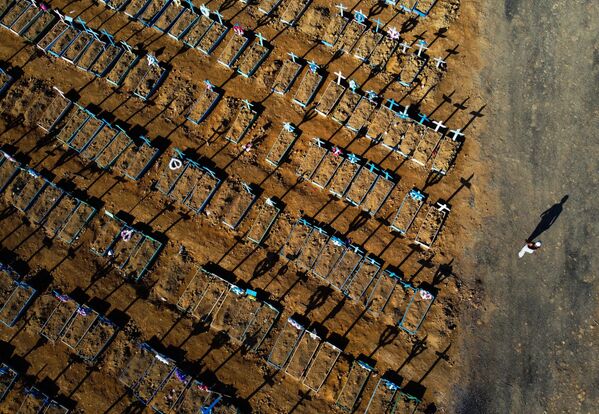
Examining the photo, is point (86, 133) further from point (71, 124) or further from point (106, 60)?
point (106, 60)

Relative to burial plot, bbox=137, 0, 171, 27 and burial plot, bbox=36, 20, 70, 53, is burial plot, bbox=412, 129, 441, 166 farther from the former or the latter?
burial plot, bbox=36, 20, 70, 53

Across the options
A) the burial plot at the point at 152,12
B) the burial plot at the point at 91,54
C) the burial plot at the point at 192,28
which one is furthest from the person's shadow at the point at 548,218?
the burial plot at the point at 91,54

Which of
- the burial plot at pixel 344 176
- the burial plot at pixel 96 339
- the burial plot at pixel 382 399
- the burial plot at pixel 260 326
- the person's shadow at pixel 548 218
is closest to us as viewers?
the burial plot at pixel 382 399

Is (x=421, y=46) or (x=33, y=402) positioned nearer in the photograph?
(x=33, y=402)

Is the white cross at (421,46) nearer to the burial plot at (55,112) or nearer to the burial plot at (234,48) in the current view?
the burial plot at (234,48)

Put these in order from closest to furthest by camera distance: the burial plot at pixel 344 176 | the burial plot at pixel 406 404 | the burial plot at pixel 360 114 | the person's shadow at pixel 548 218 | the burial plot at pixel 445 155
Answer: the burial plot at pixel 406 404 < the person's shadow at pixel 548 218 < the burial plot at pixel 344 176 < the burial plot at pixel 445 155 < the burial plot at pixel 360 114

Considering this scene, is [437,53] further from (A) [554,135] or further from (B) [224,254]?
(B) [224,254]

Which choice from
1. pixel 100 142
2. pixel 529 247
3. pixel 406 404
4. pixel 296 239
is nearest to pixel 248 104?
pixel 296 239
